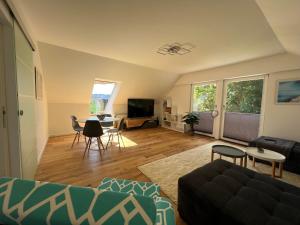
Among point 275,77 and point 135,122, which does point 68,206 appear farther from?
point 135,122

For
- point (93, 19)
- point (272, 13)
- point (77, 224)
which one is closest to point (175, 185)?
point (77, 224)

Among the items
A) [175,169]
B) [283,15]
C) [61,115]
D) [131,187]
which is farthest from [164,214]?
[61,115]

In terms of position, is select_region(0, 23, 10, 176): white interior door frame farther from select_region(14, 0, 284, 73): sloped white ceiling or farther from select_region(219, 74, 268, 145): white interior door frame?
select_region(219, 74, 268, 145): white interior door frame

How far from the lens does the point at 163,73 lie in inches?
206

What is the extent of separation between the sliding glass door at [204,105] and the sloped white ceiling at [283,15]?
2676 mm

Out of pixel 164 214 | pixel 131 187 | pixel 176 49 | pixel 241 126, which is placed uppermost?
pixel 176 49

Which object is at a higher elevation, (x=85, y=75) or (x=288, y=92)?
(x=85, y=75)

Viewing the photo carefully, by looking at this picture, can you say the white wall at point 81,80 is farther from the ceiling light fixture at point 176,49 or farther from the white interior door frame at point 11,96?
the white interior door frame at point 11,96

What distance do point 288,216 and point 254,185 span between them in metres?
0.34

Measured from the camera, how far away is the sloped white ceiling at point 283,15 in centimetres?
141

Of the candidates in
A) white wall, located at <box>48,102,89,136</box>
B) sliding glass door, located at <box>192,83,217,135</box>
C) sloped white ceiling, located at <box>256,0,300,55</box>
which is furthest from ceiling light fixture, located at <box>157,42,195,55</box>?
white wall, located at <box>48,102,89,136</box>

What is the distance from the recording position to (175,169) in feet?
8.32

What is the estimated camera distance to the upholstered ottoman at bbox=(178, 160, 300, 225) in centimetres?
102

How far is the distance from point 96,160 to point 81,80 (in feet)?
8.14
